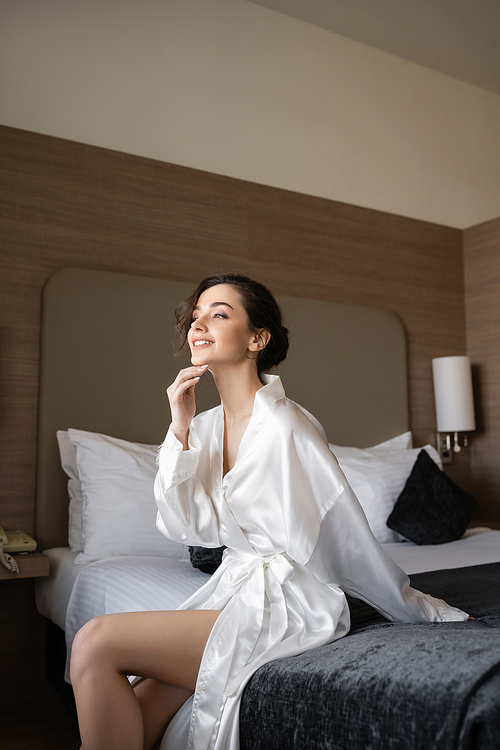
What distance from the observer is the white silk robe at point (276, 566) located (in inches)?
46.3

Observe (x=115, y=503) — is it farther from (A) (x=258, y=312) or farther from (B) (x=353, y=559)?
(B) (x=353, y=559)

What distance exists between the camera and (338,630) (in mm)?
1276

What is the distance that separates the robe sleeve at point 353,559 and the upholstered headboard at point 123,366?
156 centimetres

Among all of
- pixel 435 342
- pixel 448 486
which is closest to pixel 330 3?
pixel 435 342

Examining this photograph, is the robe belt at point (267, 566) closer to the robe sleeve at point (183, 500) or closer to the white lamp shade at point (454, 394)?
the robe sleeve at point (183, 500)

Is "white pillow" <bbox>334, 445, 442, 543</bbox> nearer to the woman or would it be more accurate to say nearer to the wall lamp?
the wall lamp

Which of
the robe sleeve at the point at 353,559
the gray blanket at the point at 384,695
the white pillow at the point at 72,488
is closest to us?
the gray blanket at the point at 384,695

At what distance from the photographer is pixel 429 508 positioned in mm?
2748

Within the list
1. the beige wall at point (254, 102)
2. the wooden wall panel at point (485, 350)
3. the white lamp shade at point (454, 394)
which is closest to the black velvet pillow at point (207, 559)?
the beige wall at point (254, 102)

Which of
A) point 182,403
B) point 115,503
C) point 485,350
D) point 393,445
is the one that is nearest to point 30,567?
point 115,503

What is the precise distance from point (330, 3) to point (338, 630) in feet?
11.0

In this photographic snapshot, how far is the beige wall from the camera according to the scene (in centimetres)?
286

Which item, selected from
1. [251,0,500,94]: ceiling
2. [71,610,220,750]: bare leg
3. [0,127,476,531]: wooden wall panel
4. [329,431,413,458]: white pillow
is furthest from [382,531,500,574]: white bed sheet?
[251,0,500,94]: ceiling

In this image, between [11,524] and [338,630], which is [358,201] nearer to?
[11,524]
